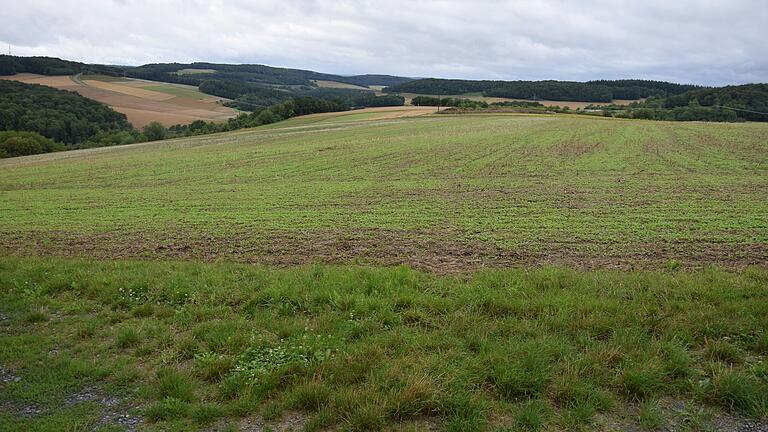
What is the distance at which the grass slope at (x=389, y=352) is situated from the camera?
4.78m

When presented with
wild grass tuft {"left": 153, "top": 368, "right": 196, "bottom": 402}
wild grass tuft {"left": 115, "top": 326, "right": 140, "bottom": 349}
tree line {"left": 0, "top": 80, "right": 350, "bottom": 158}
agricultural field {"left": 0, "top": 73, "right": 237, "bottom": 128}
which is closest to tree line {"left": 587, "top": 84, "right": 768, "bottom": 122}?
tree line {"left": 0, "top": 80, "right": 350, "bottom": 158}

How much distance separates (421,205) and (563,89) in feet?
435

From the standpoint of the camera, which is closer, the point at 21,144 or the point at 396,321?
the point at 396,321

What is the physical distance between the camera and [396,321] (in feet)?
22.4

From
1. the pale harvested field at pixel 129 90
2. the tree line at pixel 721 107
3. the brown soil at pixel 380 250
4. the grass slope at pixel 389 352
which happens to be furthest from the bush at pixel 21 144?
the tree line at pixel 721 107

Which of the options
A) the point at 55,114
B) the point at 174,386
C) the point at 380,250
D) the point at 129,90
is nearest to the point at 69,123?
the point at 55,114

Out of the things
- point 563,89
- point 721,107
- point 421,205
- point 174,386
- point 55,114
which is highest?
point 563,89

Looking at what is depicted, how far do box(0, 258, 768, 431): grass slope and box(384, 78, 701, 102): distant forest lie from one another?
135 meters

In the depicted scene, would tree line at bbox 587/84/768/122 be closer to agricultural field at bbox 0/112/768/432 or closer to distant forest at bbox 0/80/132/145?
agricultural field at bbox 0/112/768/432

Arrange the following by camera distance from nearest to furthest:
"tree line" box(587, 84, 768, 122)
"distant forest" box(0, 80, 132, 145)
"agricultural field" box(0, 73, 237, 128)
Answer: "tree line" box(587, 84, 768, 122), "distant forest" box(0, 80, 132, 145), "agricultural field" box(0, 73, 237, 128)

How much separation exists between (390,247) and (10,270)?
26.9 feet

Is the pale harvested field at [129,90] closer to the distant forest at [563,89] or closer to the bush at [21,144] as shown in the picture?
the bush at [21,144]

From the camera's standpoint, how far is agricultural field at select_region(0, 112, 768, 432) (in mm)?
4844

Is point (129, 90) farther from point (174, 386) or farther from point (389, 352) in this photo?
point (389, 352)
